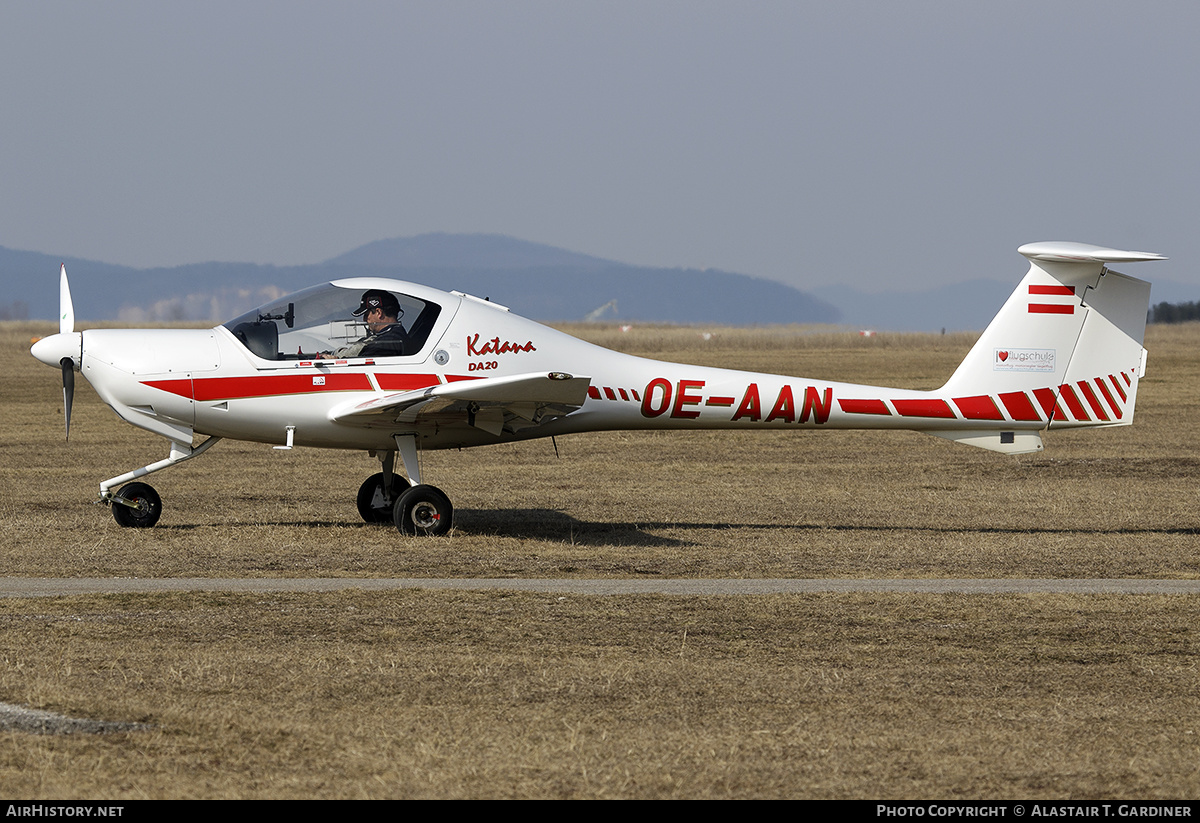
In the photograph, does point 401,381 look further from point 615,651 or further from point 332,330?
point 615,651

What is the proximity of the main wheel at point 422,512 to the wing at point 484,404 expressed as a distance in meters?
0.79

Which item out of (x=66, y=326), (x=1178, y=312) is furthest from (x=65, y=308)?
(x=1178, y=312)

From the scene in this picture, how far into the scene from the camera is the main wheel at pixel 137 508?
46.4ft

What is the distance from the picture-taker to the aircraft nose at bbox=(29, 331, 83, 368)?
14062 millimetres

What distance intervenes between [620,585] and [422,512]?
314 cm

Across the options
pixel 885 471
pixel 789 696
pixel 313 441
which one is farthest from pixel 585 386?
pixel 885 471

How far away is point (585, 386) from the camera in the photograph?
13047mm

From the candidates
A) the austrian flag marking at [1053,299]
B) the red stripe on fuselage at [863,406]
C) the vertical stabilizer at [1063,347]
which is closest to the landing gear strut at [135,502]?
the red stripe on fuselage at [863,406]

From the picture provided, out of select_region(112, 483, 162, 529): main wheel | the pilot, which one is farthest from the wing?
select_region(112, 483, 162, 529): main wheel

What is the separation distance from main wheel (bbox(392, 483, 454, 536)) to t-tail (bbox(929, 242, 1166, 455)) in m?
5.64

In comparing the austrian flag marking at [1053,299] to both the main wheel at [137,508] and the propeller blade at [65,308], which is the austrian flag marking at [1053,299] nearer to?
the main wheel at [137,508]

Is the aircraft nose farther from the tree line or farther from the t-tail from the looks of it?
the tree line

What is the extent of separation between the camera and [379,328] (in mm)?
14070
